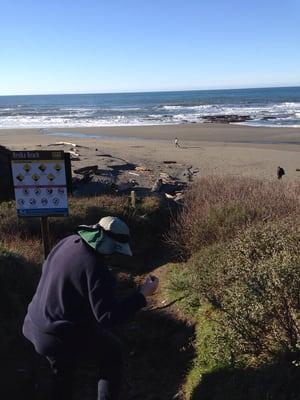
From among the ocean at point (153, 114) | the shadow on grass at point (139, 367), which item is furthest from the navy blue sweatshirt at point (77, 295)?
the ocean at point (153, 114)

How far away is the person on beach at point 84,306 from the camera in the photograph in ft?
11.1

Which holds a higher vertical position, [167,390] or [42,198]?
[42,198]

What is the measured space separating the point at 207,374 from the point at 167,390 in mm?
496

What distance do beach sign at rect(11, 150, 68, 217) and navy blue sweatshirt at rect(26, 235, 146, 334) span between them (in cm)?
261

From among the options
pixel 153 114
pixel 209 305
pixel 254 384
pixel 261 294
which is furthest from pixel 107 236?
pixel 153 114

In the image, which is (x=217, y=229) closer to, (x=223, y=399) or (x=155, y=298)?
(x=155, y=298)

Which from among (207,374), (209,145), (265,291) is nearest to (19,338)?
(207,374)

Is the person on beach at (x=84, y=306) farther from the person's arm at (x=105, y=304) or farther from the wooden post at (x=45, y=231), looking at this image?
the wooden post at (x=45, y=231)

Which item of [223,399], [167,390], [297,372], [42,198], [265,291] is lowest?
[167,390]

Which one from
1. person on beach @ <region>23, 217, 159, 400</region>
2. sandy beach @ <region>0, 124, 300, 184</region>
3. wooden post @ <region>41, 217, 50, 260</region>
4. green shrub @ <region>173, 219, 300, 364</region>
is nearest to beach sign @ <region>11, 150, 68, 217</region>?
wooden post @ <region>41, 217, 50, 260</region>

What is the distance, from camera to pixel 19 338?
5.57 metres

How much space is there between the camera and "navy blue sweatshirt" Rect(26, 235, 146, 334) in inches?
132

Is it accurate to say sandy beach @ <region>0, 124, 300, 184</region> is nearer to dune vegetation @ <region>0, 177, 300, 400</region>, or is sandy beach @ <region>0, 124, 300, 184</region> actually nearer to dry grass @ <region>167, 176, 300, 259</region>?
dry grass @ <region>167, 176, 300, 259</region>

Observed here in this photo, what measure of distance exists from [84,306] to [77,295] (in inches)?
4.1
